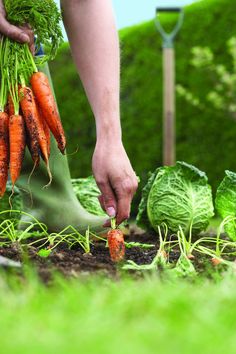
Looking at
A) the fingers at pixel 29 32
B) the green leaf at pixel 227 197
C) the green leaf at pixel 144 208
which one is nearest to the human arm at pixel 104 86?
the fingers at pixel 29 32

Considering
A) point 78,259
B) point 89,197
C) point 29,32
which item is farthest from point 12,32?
point 89,197

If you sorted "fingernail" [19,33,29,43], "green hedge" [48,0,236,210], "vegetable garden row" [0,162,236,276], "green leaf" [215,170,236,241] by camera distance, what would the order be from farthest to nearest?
"green hedge" [48,0,236,210], "green leaf" [215,170,236,241], "vegetable garden row" [0,162,236,276], "fingernail" [19,33,29,43]

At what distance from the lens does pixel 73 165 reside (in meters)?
10.9

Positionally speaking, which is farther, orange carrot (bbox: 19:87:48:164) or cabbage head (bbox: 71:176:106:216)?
cabbage head (bbox: 71:176:106:216)

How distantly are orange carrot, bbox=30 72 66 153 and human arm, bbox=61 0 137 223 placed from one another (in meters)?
0.20

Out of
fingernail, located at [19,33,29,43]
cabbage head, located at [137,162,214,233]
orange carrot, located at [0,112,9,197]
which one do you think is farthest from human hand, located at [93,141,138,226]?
cabbage head, located at [137,162,214,233]

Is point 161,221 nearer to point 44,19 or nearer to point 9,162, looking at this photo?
point 9,162

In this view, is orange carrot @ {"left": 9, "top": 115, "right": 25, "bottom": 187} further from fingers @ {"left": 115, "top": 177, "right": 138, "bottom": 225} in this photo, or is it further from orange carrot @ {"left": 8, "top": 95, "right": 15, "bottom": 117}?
fingers @ {"left": 115, "top": 177, "right": 138, "bottom": 225}

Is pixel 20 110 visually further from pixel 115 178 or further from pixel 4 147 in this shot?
pixel 115 178

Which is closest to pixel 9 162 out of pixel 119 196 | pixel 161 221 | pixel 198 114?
pixel 119 196

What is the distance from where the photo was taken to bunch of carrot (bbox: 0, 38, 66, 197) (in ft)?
10.5

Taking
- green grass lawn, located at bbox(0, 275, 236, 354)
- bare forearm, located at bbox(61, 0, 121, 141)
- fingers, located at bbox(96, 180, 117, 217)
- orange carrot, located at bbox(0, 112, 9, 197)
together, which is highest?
bare forearm, located at bbox(61, 0, 121, 141)

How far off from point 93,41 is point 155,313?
1.99 m

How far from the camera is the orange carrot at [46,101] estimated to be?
10.9ft
